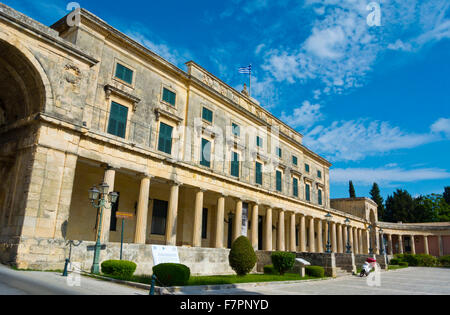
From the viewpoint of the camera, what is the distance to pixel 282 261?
797 inches

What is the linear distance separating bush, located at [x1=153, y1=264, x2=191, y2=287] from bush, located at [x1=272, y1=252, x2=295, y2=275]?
373 inches

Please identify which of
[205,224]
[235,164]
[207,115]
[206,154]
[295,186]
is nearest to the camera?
[206,154]

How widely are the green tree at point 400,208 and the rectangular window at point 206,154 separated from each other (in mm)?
62665

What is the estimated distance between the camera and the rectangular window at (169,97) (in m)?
23.4

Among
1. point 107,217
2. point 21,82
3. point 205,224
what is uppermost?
point 21,82

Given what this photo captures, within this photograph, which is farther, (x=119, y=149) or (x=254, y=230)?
(x=254, y=230)

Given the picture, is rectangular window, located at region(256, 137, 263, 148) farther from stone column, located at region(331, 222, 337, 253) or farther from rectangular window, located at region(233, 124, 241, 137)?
stone column, located at region(331, 222, 337, 253)

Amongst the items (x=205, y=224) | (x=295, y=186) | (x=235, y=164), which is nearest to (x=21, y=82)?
(x=235, y=164)

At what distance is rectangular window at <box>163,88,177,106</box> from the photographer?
2342 cm

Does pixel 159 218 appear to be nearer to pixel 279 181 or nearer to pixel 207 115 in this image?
pixel 207 115

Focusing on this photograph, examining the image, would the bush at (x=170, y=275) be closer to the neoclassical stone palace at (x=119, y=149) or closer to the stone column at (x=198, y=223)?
the neoclassical stone palace at (x=119, y=149)

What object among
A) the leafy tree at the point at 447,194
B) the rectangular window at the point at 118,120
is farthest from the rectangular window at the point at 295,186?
the leafy tree at the point at 447,194

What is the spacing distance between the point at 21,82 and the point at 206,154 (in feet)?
42.7
